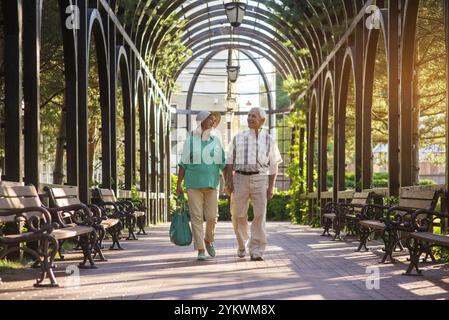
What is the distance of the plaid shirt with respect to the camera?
10.0 m

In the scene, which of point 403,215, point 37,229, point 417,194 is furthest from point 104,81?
point 37,229

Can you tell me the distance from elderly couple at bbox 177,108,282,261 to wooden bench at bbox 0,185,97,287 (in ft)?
4.23

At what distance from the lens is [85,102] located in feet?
45.1

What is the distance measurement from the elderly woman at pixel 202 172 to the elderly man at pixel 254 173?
206 millimetres

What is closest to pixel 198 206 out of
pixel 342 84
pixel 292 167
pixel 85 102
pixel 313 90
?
pixel 85 102

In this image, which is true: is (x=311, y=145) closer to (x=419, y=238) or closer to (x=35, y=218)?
(x=419, y=238)

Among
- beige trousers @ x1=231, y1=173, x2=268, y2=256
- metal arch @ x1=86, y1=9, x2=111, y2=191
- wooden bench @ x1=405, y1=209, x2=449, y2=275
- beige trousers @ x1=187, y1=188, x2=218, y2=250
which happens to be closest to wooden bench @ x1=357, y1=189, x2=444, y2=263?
wooden bench @ x1=405, y1=209, x2=449, y2=275

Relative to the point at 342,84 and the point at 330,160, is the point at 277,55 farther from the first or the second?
the point at 342,84

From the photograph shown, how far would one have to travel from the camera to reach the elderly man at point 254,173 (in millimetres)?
10016

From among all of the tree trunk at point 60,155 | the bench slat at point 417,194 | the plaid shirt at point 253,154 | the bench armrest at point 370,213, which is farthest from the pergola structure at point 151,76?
the plaid shirt at point 253,154

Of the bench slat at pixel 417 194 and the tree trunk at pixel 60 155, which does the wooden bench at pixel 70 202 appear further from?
the tree trunk at pixel 60 155

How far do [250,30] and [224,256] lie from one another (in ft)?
83.1

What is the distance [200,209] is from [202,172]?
1.40ft

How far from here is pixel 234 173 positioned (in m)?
10.2
